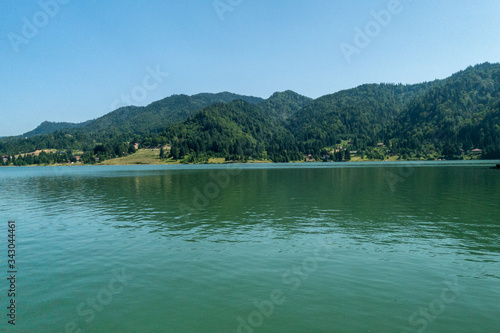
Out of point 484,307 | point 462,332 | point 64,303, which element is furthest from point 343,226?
point 64,303

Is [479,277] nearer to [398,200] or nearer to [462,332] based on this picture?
[462,332]

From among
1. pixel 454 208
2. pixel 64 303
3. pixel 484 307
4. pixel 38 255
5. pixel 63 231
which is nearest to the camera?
pixel 484 307

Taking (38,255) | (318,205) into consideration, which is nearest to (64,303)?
(38,255)

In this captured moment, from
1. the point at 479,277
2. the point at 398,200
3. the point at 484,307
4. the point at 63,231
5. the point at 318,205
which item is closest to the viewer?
the point at 484,307

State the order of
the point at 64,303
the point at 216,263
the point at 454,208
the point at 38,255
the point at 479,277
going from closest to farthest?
1. the point at 64,303
2. the point at 479,277
3. the point at 216,263
4. the point at 38,255
5. the point at 454,208

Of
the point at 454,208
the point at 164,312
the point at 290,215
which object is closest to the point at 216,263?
the point at 164,312

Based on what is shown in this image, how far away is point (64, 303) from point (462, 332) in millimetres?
21343

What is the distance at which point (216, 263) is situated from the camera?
81.1 ft

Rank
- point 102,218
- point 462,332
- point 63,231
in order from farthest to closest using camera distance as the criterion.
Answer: point 102,218, point 63,231, point 462,332

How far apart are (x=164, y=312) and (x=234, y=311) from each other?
151 inches

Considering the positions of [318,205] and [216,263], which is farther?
[318,205]

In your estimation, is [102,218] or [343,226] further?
[102,218]

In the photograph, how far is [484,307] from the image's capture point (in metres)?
16.8

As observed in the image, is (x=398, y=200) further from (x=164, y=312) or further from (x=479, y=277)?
(x=164, y=312)
